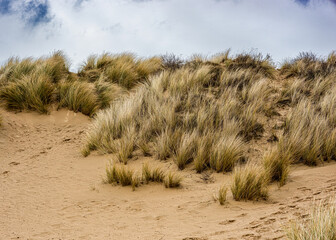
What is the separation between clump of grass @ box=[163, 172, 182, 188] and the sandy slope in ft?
0.31

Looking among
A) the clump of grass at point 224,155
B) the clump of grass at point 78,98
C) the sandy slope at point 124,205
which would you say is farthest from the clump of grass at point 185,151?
the clump of grass at point 78,98

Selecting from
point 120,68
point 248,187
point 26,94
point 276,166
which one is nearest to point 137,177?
point 248,187

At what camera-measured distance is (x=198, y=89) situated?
28.9ft

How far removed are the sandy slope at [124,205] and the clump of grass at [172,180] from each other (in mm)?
93

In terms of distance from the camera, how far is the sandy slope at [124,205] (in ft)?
11.4

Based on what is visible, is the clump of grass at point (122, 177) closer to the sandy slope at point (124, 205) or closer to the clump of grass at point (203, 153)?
the sandy slope at point (124, 205)

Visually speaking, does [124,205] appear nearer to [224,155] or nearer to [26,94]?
[224,155]

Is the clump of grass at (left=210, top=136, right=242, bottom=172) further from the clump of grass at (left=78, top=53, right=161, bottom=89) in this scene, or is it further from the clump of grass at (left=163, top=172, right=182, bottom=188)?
the clump of grass at (left=78, top=53, right=161, bottom=89)

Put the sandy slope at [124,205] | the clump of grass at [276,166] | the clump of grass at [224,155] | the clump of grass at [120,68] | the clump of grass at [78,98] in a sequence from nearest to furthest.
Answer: the sandy slope at [124,205] → the clump of grass at [276,166] → the clump of grass at [224,155] → the clump of grass at [78,98] → the clump of grass at [120,68]

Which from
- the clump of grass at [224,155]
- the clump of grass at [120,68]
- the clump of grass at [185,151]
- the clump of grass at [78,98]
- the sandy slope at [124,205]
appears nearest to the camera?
the sandy slope at [124,205]

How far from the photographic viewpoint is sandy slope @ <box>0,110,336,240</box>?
3475 millimetres

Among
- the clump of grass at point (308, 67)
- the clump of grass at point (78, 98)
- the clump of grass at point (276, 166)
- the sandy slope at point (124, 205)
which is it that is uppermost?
the clump of grass at point (308, 67)

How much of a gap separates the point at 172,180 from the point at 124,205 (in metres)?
0.84

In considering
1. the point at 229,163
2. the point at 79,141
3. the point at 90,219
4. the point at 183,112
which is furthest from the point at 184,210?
the point at 79,141
